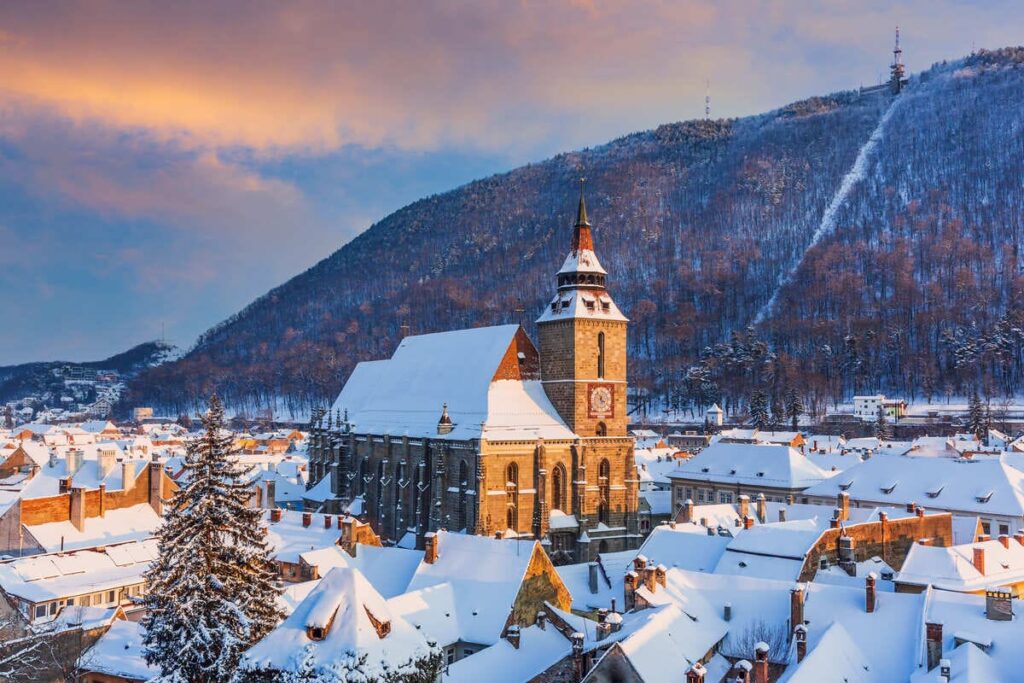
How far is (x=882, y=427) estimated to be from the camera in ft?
378

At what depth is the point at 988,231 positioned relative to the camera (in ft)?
600

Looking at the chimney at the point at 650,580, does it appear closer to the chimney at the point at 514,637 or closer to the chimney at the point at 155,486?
the chimney at the point at 514,637

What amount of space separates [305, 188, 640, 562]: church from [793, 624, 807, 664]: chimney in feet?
83.8

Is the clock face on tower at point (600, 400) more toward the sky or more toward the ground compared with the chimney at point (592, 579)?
more toward the sky

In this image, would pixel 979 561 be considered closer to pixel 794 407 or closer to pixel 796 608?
pixel 796 608

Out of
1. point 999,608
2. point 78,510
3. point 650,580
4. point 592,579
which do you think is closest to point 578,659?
point 650,580

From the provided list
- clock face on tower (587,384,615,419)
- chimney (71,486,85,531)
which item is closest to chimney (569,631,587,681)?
clock face on tower (587,384,615,419)

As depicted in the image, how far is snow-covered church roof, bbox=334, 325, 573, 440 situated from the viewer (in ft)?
172

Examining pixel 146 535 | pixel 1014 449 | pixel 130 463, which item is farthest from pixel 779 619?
pixel 1014 449

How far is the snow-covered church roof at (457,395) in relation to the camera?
5253 centimetres

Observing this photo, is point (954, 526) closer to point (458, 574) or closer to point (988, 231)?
point (458, 574)

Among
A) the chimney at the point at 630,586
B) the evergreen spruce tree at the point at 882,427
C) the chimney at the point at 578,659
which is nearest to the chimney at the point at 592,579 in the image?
the chimney at the point at 630,586

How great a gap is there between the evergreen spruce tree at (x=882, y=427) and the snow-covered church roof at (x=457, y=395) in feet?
233

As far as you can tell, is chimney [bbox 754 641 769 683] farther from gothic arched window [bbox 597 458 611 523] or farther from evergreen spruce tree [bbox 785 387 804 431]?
evergreen spruce tree [bbox 785 387 804 431]
